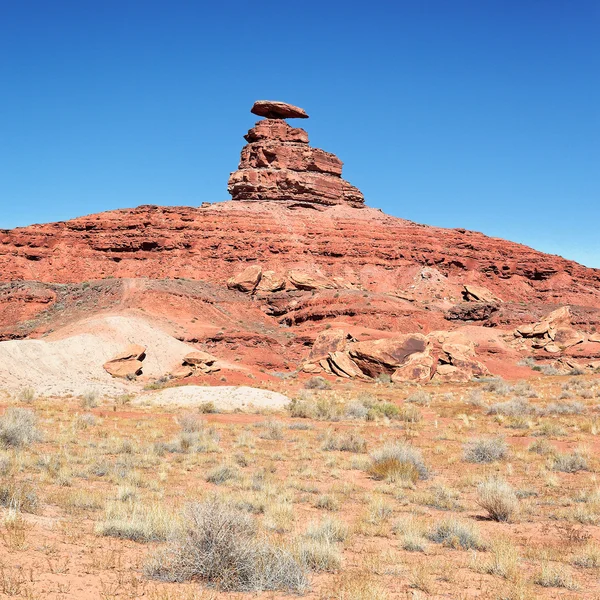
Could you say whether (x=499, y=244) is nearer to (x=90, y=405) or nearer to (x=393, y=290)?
(x=393, y=290)

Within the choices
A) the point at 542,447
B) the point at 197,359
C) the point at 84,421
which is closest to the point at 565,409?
the point at 542,447

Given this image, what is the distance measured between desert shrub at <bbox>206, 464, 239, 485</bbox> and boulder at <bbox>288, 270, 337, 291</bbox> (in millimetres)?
42426

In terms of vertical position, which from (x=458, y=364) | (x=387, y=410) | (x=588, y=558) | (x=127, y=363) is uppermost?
(x=458, y=364)

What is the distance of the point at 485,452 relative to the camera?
1275cm

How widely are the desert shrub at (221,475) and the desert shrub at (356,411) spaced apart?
974cm

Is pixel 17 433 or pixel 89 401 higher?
pixel 89 401

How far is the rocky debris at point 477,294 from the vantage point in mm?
58062

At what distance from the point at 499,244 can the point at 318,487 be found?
209ft

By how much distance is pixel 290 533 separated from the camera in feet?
24.2

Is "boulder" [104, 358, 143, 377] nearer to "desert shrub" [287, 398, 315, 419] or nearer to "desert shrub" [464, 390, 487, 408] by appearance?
"desert shrub" [287, 398, 315, 419]

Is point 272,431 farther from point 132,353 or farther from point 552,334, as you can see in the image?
point 552,334

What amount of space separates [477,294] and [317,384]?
1317 inches

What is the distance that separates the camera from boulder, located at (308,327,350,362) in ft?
118

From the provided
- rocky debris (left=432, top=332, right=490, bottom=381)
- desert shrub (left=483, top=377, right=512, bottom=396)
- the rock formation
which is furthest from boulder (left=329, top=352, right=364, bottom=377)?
the rock formation
